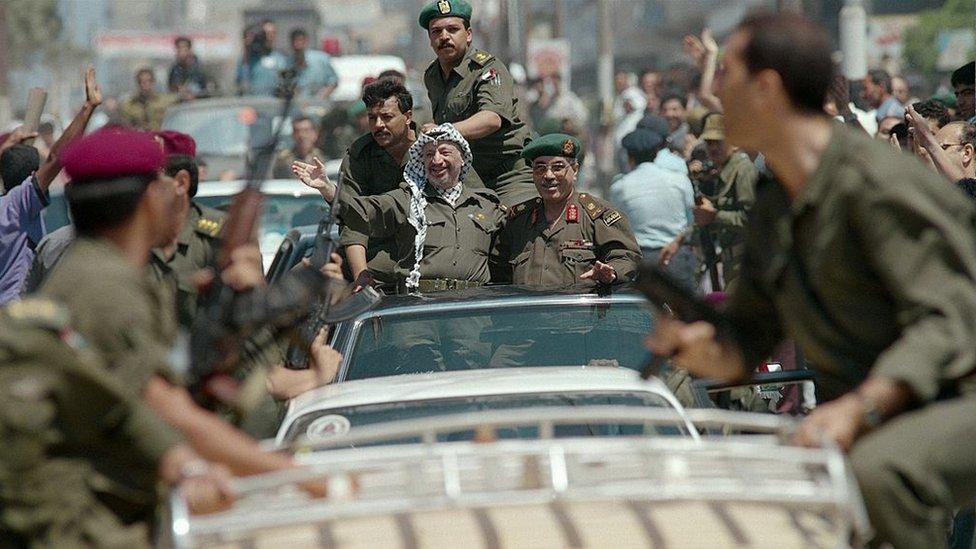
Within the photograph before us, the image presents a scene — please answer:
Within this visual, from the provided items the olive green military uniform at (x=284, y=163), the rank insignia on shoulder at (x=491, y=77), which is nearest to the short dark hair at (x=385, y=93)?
the rank insignia on shoulder at (x=491, y=77)

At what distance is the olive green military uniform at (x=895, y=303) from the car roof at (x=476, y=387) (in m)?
1.36

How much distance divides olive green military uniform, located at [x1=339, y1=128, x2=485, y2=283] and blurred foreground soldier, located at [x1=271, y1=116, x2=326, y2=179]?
6.23m

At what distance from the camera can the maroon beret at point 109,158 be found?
3830mm

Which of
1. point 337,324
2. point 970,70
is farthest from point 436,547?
point 970,70

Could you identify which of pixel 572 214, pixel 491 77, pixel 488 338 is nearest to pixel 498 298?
pixel 488 338

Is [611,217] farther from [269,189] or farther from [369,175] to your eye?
[269,189]

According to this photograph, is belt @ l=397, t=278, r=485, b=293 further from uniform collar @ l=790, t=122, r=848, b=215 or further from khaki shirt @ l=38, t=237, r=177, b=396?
khaki shirt @ l=38, t=237, r=177, b=396

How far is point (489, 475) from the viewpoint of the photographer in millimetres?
3611

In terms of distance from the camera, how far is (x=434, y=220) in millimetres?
8516

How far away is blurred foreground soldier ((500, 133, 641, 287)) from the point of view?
827cm

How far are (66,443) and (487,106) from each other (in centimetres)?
567

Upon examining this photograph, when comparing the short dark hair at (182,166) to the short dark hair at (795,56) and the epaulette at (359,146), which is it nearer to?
the epaulette at (359,146)

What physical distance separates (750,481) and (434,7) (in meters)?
6.17

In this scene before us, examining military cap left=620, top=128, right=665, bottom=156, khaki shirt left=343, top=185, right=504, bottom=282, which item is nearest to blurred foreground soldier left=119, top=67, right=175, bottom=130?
military cap left=620, top=128, right=665, bottom=156
